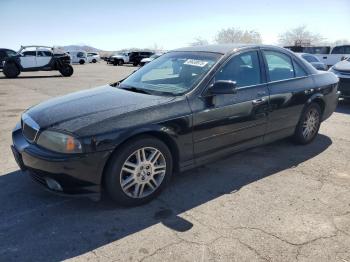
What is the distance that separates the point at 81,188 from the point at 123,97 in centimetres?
115

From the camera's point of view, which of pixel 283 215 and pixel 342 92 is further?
pixel 342 92

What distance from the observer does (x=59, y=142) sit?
3.14m

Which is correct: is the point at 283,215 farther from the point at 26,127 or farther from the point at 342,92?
the point at 342,92

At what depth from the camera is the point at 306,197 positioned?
3.71 meters

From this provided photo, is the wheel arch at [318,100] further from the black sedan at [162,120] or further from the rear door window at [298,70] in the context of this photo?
the rear door window at [298,70]

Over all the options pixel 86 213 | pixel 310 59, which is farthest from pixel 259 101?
pixel 310 59

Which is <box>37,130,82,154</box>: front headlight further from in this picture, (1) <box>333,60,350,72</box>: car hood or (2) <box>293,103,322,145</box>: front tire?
(1) <box>333,60,350,72</box>: car hood

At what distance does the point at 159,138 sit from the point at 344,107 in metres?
7.00

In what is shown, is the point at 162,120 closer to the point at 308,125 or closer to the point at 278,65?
the point at 278,65

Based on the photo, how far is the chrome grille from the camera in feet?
11.2

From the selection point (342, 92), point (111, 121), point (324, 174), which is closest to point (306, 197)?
point (324, 174)

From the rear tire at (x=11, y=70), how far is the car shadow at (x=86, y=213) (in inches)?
664

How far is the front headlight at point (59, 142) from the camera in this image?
3.08 metres

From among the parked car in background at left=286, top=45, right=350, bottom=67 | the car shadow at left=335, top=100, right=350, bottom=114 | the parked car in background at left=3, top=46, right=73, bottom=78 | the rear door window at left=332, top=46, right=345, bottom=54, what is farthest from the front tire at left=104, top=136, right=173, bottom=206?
the rear door window at left=332, top=46, right=345, bottom=54
